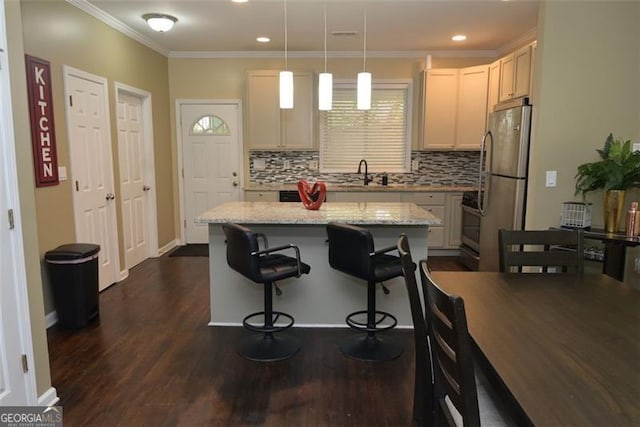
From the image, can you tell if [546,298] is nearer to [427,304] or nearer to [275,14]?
[427,304]

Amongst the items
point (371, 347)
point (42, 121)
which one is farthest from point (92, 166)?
point (371, 347)

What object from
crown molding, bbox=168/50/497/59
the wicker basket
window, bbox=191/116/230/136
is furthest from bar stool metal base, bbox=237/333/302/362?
crown molding, bbox=168/50/497/59

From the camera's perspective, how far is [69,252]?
324 centimetres

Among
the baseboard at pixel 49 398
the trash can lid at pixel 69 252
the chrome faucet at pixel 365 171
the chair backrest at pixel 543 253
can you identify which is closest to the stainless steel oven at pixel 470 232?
the chrome faucet at pixel 365 171

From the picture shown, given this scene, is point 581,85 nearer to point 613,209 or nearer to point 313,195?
point 613,209

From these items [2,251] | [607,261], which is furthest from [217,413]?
[607,261]

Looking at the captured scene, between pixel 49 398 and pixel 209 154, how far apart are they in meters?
4.11

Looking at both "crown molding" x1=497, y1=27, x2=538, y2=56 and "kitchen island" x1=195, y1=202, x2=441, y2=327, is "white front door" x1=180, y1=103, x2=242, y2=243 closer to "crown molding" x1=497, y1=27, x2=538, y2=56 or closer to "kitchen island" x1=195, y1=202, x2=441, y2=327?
"kitchen island" x1=195, y1=202, x2=441, y2=327

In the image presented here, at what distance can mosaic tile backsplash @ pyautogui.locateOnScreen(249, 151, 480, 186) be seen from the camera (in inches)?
235

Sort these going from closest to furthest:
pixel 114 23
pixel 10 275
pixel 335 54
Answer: pixel 10 275, pixel 114 23, pixel 335 54

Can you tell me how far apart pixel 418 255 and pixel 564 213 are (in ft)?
3.88

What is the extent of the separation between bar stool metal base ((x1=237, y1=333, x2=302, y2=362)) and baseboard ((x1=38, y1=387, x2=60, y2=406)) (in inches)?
41.5

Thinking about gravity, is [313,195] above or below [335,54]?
below

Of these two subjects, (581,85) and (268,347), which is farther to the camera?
(581,85)
